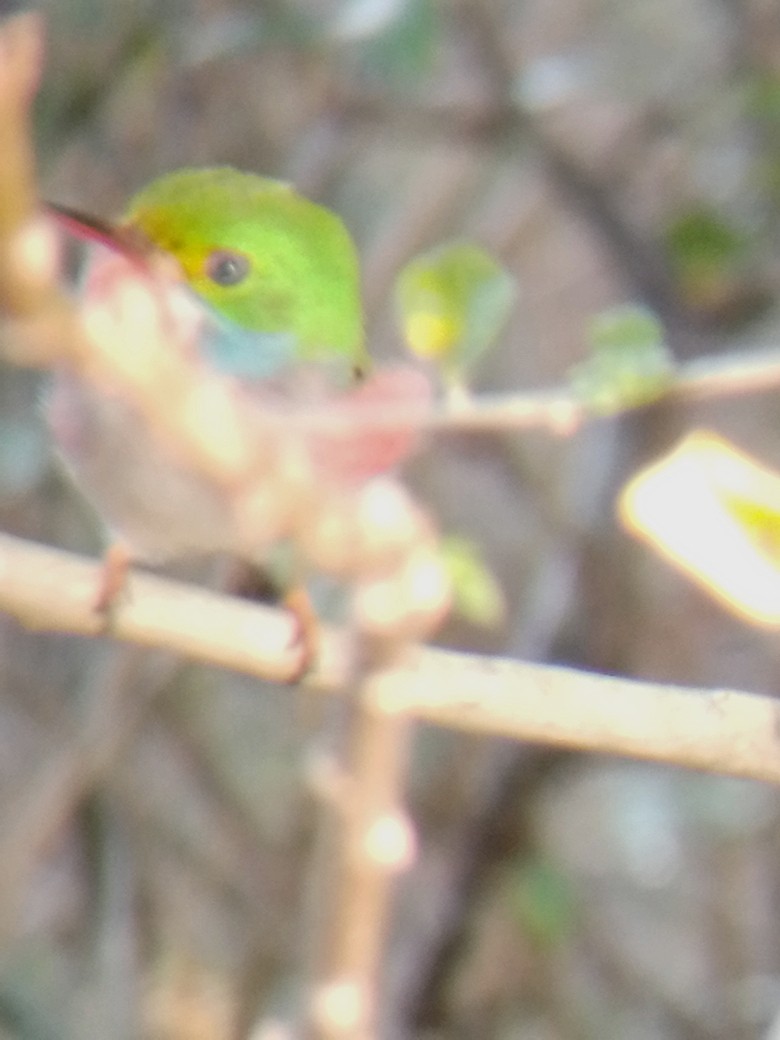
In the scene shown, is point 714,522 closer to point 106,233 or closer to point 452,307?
point 452,307

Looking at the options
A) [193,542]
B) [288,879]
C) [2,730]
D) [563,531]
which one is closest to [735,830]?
[563,531]

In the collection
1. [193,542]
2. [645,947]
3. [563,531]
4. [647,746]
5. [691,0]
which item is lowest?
[647,746]

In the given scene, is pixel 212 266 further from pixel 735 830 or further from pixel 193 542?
pixel 735 830

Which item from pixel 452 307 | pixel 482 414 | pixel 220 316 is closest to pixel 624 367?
pixel 452 307

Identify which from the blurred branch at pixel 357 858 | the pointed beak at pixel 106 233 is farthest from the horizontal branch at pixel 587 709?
the blurred branch at pixel 357 858

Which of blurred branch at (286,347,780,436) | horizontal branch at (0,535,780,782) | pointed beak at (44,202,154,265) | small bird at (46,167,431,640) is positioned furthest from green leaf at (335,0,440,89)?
blurred branch at (286,347,780,436)

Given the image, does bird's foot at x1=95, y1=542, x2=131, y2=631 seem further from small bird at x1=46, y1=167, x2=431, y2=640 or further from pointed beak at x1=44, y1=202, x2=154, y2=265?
pointed beak at x1=44, y1=202, x2=154, y2=265
